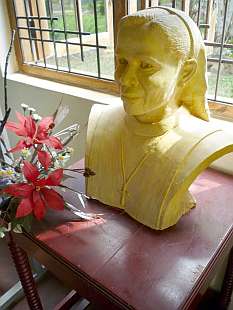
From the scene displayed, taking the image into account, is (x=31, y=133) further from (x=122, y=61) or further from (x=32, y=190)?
(x=122, y=61)

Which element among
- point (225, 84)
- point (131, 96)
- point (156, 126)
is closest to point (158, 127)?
point (156, 126)

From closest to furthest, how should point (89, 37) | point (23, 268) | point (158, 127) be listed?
point (158, 127) < point (23, 268) < point (89, 37)

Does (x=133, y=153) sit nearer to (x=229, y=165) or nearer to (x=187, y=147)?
(x=187, y=147)

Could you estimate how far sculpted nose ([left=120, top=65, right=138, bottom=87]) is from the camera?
692mm

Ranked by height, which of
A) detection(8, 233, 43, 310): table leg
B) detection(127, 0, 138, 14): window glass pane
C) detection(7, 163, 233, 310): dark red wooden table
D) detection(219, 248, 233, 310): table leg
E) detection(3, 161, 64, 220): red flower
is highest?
detection(127, 0, 138, 14): window glass pane

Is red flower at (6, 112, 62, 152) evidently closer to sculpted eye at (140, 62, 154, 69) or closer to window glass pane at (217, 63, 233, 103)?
sculpted eye at (140, 62, 154, 69)

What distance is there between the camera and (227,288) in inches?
41.6

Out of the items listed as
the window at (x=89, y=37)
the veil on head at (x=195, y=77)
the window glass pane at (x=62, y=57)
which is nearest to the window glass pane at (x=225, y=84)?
the window at (x=89, y=37)

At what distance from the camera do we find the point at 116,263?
68cm

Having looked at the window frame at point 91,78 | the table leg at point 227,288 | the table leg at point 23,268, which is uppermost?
the window frame at point 91,78

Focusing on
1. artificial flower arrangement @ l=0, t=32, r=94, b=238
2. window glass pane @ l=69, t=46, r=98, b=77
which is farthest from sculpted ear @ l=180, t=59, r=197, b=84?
window glass pane @ l=69, t=46, r=98, b=77

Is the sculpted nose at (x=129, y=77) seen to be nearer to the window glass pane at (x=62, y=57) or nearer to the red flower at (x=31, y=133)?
the red flower at (x=31, y=133)

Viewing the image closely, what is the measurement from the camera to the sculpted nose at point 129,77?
69cm

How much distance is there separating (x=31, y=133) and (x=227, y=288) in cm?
83
